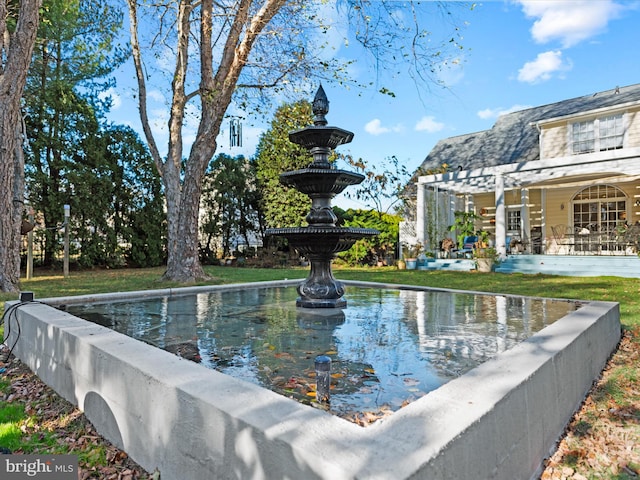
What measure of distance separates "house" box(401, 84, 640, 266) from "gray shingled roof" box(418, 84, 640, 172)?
4 centimetres

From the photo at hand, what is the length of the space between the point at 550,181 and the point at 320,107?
13.0m

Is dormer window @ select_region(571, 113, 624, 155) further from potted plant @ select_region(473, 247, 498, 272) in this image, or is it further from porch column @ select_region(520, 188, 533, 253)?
potted plant @ select_region(473, 247, 498, 272)

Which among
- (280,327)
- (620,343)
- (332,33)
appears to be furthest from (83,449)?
(332,33)

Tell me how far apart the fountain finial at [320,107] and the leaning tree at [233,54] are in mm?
3136

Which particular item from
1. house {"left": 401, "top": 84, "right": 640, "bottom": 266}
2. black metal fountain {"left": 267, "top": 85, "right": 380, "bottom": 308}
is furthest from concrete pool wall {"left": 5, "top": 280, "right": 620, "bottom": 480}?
house {"left": 401, "top": 84, "right": 640, "bottom": 266}

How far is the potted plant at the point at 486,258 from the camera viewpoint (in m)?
12.5

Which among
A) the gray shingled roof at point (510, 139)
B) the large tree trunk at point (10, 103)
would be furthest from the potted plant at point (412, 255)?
the large tree trunk at point (10, 103)

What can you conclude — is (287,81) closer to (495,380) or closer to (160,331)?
(160,331)

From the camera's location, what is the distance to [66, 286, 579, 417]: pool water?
96.7 inches

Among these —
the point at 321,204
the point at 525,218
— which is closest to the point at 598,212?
the point at 525,218

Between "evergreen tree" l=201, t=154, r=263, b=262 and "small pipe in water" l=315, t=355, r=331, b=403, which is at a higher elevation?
"evergreen tree" l=201, t=154, r=263, b=262

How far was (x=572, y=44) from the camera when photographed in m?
14.7

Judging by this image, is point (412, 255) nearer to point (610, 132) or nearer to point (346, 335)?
point (610, 132)

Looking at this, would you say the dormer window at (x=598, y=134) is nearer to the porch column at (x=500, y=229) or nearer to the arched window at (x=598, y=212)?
the arched window at (x=598, y=212)
